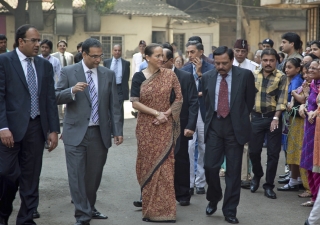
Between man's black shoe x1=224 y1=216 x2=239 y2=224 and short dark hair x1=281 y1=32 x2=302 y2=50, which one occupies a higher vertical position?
short dark hair x1=281 y1=32 x2=302 y2=50

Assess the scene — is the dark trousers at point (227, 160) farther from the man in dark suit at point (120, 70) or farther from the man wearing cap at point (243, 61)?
the man in dark suit at point (120, 70)

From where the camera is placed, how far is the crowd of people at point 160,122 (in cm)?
643

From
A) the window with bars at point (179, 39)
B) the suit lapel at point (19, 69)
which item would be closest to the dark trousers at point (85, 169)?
the suit lapel at point (19, 69)

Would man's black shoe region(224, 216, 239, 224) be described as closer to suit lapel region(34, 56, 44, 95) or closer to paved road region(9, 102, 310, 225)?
paved road region(9, 102, 310, 225)

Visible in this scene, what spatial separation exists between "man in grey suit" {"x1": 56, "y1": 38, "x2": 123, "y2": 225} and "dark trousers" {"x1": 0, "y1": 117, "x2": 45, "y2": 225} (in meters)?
0.42

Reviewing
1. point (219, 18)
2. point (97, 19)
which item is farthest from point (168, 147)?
point (219, 18)

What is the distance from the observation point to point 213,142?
7270 millimetres

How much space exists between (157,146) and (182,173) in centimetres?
96

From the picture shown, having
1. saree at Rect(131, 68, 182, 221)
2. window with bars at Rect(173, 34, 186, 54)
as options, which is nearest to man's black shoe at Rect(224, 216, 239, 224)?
saree at Rect(131, 68, 182, 221)

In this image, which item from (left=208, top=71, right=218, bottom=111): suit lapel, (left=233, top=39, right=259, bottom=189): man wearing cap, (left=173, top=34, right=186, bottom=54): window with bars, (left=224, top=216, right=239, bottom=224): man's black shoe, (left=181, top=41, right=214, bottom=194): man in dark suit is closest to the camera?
(left=224, top=216, right=239, bottom=224): man's black shoe

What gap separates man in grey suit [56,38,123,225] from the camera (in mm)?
6758

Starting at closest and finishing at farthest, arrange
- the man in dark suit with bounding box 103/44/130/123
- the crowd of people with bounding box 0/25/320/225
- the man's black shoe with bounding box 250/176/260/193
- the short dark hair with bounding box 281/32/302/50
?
the crowd of people with bounding box 0/25/320/225 < the man's black shoe with bounding box 250/176/260/193 < the short dark hair with bounding box 281/32/302/50 < the man in dark suit with bounding box 103/44/130/123

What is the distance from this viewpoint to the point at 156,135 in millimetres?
7148

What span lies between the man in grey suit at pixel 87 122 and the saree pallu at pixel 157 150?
35cm
